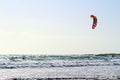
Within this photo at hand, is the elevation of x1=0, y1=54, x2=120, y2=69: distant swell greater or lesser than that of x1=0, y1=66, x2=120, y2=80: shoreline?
greater

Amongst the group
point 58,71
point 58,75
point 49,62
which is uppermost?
point 49,62

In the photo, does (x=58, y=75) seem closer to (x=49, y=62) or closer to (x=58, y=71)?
(x=58, y=71)

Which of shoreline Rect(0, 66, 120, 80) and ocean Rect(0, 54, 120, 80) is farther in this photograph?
ocean Rect(0, 54, 120, 80)

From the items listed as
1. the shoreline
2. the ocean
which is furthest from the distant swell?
the shoreline

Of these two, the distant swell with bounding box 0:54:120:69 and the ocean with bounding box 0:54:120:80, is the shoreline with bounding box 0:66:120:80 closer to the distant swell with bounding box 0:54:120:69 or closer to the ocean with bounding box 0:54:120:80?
the ocean with bounding box 0:54:120:80

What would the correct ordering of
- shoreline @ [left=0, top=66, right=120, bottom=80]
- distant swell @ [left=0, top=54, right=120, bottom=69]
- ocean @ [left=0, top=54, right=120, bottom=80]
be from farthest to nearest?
distant swell @ [left=0, top=54, right=120, bottom=69] < ocean @ [left=0, top=54, right=120, bottom=80] < shoreline @ [left=0, top=66, right=120, bottom=80]

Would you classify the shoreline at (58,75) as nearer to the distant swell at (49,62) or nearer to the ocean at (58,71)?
the ocean at (58,71)

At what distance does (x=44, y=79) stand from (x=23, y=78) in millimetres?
1494

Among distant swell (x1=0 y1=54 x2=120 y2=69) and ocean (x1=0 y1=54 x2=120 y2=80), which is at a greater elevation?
distant swell (x1=0 y1=54 x2=120 y2=69)

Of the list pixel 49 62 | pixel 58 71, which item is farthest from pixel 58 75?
pixel 49 62

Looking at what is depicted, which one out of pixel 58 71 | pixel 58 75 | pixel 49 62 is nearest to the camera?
pixel 58 75

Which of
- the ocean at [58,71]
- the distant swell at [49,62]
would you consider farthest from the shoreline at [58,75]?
the distant swell at [49,62]

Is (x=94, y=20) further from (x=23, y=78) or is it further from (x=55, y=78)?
(x=23, y=78)

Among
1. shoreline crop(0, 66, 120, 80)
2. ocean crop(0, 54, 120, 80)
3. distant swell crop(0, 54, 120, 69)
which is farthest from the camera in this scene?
distant swell crop(0, 54, 120, 69)
